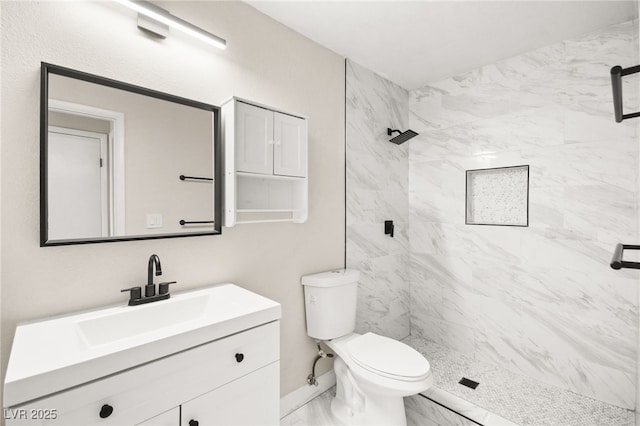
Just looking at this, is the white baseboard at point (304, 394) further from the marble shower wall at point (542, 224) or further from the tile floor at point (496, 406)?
the marble shower wall at point (542, 224)

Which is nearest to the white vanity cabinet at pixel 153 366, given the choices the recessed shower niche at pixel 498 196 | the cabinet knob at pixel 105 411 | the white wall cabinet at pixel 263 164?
the cabinet knob at pixel 105 411

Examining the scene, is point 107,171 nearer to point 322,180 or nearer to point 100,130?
point 100,130

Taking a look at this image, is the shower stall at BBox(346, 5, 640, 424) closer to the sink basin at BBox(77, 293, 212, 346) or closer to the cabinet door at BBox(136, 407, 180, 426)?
the sink basin at BBox(77, 293, 212, 346)

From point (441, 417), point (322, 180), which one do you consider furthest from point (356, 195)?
point (441, 417)

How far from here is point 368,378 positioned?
1.57 metres

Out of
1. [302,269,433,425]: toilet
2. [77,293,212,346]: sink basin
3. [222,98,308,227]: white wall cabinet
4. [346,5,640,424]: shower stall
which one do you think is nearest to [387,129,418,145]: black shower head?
[346,5,640,424]: shower stall

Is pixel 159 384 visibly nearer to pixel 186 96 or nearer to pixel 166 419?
pixel 166 419

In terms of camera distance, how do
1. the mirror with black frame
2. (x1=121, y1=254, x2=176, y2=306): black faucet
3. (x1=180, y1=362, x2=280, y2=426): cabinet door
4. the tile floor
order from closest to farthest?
1. (x1=180, y1=362, x2=280, y2=426): cabinet door
2. the mirror with black frame
3. (x1=121, y1=254, x2=176, y2=306): black faucet
4. the tile floor

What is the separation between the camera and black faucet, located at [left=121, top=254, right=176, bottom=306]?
1.24m

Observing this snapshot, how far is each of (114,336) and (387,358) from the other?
51.4 inches

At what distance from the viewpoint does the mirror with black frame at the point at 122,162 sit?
1.13m

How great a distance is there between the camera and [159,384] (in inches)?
37.1

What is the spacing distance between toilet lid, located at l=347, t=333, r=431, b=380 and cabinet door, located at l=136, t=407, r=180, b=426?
97 centimetres

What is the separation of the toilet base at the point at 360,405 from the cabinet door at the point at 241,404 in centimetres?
64
